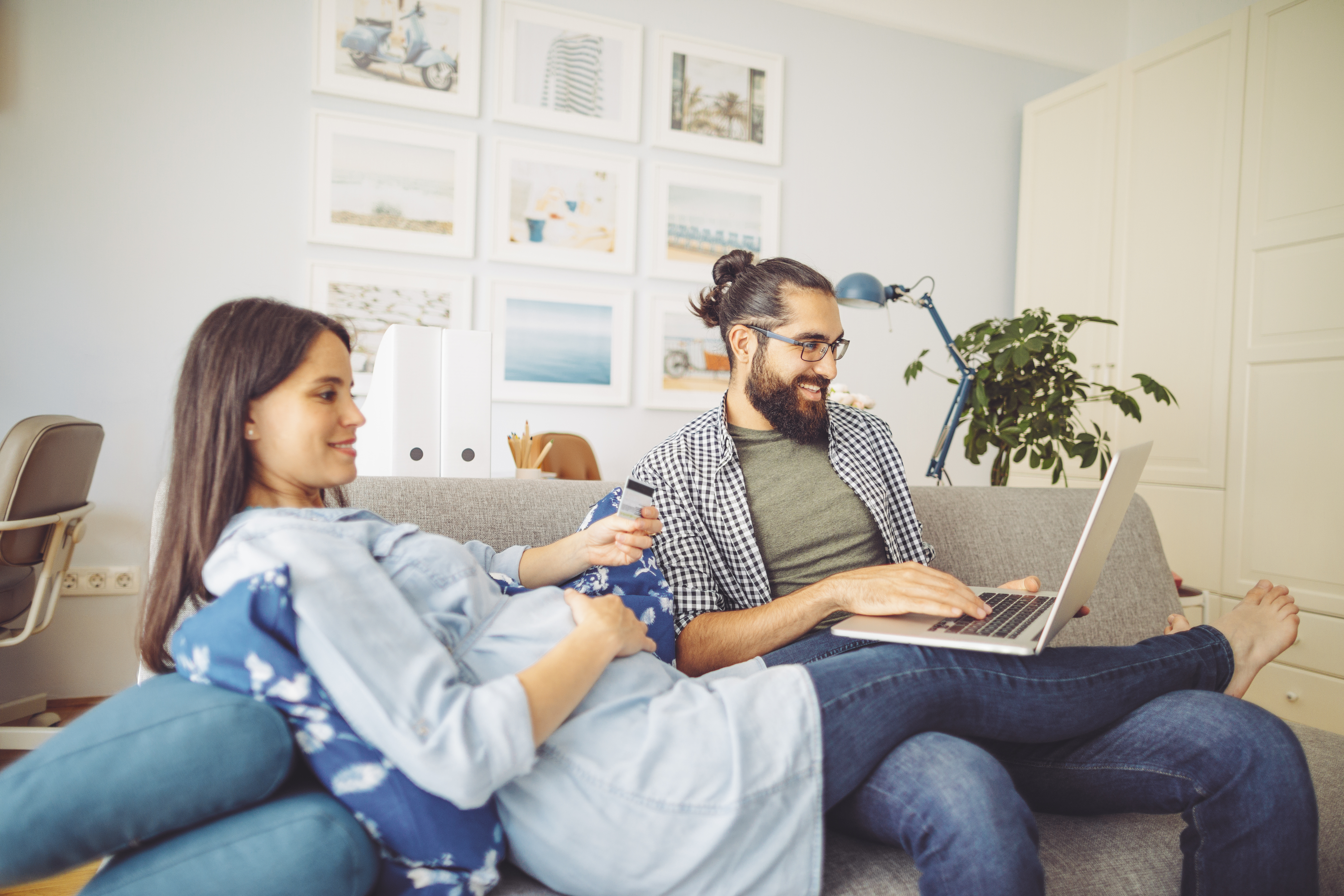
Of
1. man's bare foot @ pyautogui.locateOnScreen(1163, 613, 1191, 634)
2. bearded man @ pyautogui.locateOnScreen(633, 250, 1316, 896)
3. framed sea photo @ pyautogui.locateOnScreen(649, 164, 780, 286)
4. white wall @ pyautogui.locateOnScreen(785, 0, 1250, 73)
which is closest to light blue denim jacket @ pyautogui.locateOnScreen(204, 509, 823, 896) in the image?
bearded man @ pyautogui.locateOnScreen(633, 250, 1316, 896)

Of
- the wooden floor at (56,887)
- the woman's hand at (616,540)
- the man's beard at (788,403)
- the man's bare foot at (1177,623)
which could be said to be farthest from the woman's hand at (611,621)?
the wooden floor at (56,887)

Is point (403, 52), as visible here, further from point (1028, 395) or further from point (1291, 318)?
point (1291, 318)

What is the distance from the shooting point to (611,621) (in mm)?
889

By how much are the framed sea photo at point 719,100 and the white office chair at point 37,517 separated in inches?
86.4

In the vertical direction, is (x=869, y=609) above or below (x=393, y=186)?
below

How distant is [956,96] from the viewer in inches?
143

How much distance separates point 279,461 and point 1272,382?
9.70 feet

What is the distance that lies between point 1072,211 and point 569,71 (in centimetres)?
214

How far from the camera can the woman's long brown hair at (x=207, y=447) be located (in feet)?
2.87

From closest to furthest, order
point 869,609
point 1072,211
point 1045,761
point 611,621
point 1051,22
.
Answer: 1. point 611,621
2. point 1045,761
3. point 869,609
4. point 1072,211
5. point 1051,22

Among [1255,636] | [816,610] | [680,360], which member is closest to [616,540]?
[816,610]

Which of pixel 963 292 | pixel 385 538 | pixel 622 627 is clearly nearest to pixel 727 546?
pixel 622 627

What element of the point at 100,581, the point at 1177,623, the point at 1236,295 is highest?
the point at 1236,295

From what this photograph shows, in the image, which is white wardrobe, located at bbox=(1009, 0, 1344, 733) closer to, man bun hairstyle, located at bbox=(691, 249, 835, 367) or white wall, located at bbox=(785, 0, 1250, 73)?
white wall, located at bbox=(785, 0, 1250, 73)
